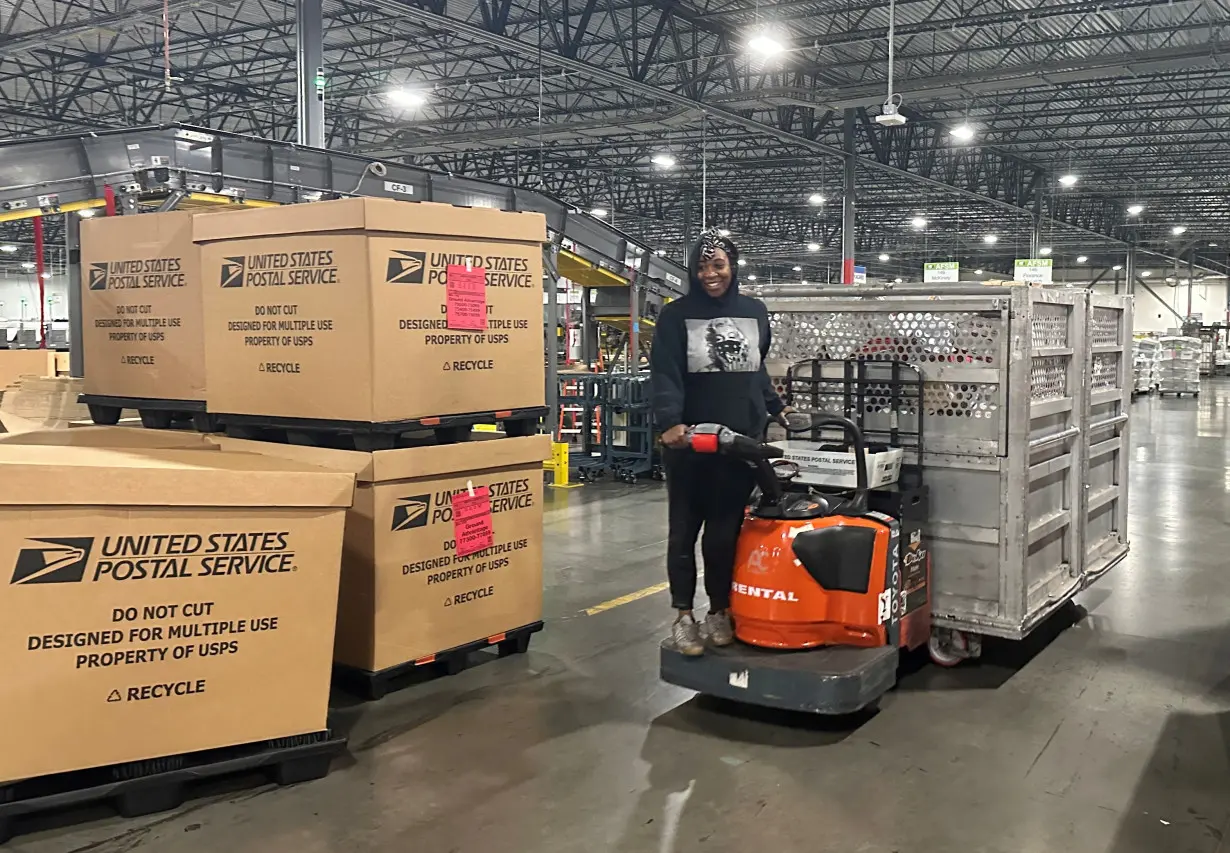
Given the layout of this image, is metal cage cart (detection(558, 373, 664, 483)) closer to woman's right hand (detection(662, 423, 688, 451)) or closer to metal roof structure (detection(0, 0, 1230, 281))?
metal roof structure (detection(0, 0, 1230, 281))

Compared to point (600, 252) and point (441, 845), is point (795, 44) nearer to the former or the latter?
point (600, 252)

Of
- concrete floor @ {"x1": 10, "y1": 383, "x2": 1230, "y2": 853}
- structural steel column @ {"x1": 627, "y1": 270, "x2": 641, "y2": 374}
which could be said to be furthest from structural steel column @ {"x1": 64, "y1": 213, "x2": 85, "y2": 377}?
structural steel column @ {"x1": 627, "y1": 270, "x2": 641, "y2": 374}

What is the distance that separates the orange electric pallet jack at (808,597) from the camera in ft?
11.7

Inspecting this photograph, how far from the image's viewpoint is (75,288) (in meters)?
5.13

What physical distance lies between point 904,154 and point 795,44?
7.33 metres

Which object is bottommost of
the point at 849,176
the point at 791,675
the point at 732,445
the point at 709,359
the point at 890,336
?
the point at 791,675

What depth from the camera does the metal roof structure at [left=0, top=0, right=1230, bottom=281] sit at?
545 inches

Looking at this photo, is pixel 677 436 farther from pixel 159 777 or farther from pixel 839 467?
pixel 159 777

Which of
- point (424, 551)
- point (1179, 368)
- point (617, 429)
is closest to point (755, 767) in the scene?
point (424, 551)

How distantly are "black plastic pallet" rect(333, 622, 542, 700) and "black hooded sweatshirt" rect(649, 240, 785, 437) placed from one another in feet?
4.57

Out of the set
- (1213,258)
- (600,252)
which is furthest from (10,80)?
(1213,258)

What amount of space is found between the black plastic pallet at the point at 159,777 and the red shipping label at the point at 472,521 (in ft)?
3.55

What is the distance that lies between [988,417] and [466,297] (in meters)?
2.28

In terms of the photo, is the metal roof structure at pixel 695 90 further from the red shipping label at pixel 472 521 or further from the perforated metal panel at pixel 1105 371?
the perforated metal panel at pixel 1105 371
